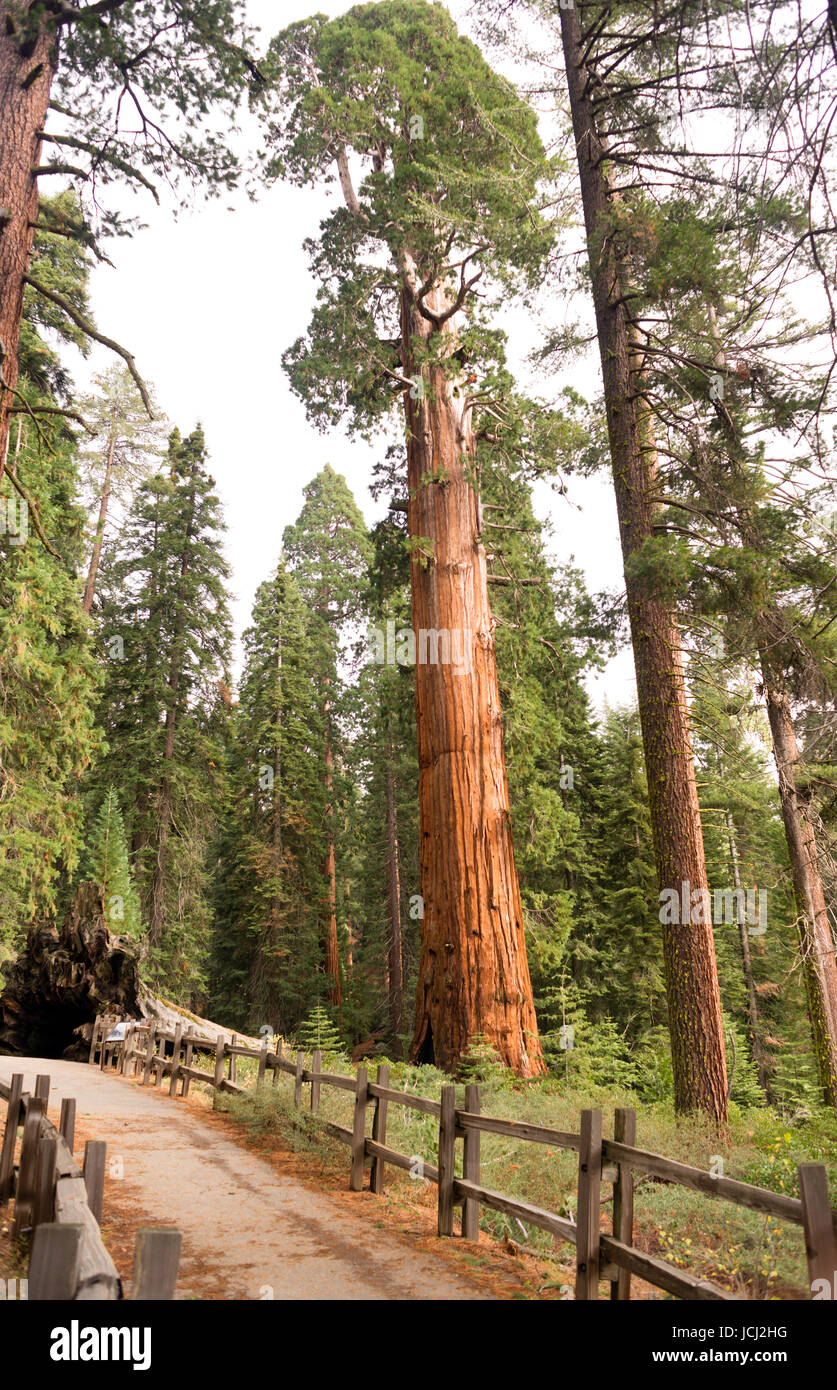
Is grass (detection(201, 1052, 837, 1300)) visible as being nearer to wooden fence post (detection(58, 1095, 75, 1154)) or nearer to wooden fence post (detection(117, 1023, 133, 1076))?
wooden fence post (detection(58, 1095, 75, 1154))

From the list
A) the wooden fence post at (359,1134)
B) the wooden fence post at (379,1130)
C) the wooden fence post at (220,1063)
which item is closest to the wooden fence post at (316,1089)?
the wooden fence post at (359,1134)

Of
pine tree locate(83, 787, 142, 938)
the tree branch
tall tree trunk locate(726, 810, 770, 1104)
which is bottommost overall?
tall tree trunk locate(726, 810, 770, 1104)

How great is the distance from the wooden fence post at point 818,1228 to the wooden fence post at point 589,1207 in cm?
143

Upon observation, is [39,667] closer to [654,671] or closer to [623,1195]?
[654,671]

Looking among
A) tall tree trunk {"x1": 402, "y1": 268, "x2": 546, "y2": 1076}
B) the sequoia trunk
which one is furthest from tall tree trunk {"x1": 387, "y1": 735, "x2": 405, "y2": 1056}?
tall tree trunk {"x1": 402, "y1": 268, "x2": 546, "y2": 1076}

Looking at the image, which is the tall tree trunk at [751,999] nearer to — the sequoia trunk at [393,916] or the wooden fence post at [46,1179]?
the sequoia trunk at [393,916]

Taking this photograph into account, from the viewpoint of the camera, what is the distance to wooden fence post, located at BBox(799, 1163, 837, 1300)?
3400 millimetres

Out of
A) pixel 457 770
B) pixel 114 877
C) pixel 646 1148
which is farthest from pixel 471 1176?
pixel 114 877

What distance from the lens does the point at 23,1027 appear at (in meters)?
22.0

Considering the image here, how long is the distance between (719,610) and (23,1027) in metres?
20.6

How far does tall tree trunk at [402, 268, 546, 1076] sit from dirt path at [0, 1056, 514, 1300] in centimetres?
302

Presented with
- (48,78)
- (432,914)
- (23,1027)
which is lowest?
Answer: (23,1027)
